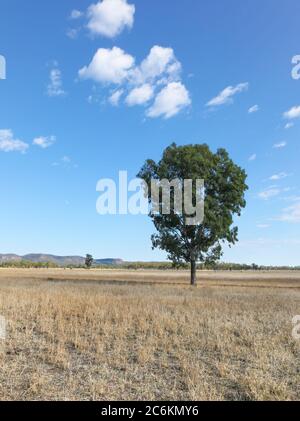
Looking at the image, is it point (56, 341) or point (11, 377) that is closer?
point (11, 377)

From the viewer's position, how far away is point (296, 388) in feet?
29.2

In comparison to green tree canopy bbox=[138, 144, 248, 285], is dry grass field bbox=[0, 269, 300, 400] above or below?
below

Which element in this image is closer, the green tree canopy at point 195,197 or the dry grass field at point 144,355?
the dry grass field at point 144,355

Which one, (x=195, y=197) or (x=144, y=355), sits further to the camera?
(x=195, y=197)

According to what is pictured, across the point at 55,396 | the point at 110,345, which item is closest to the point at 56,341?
the point at 110,345

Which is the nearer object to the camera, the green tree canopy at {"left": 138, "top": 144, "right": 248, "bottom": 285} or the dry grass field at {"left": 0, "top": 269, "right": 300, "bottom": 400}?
the dry grass field at {"left": 0, "top": 269, "right": 300, "bottom": 400}

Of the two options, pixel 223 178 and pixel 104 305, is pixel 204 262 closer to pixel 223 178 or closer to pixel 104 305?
pixel 223 178

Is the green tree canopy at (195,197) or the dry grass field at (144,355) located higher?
the green tree canopy at (195,197)

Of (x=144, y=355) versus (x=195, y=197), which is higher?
(x=195, y=197)

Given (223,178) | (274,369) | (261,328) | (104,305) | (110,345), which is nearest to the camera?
(274,369)

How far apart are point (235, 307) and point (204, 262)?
25.5 meters

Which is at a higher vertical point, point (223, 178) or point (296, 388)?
point (223, 178)
